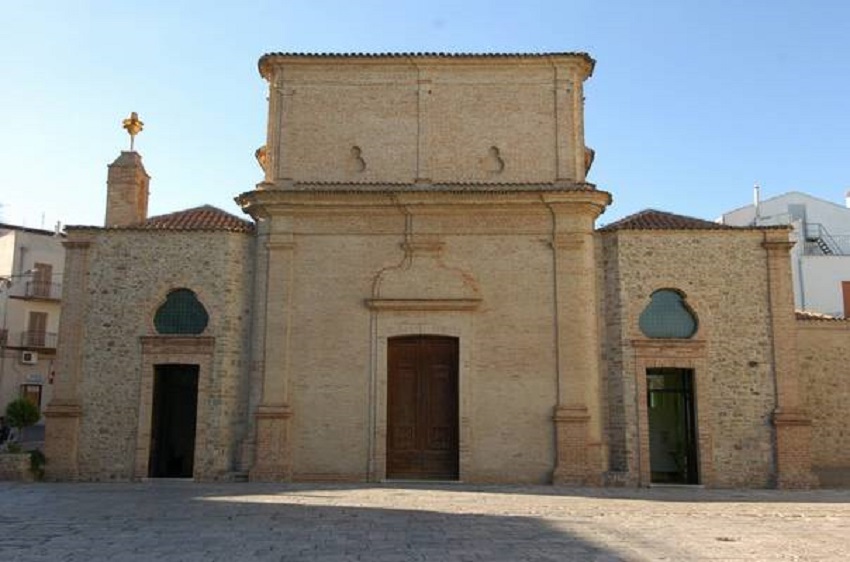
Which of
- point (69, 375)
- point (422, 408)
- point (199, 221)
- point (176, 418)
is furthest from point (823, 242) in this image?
point (69, 375)

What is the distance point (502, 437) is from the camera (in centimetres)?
1675

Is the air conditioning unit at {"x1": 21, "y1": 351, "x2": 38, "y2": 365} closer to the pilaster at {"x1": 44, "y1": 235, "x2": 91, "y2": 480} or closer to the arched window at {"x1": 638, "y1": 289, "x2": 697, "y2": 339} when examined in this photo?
the pilaster at {"x1": 44, "y1": 235, "x2": 91, "y2": 480}

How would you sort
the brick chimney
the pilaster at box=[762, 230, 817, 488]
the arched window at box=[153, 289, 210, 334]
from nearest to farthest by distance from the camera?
the pilaster at box=[762, 230, 817, 488], the arched window at box=[153, 289, 210, 334], the brick chimney

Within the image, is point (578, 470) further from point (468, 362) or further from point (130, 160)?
point (130, 160)

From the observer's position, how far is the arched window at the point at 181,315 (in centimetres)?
1755

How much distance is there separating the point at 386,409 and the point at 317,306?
8.62 ft

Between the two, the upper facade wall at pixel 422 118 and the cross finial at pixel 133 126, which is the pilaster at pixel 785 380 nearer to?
the upper facade wall at pixel 422 118

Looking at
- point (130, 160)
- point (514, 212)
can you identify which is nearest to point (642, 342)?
point (514, 212)

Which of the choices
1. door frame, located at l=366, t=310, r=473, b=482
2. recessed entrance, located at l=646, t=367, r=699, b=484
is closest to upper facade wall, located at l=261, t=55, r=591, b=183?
door frame, located at l=366, t=310, r=473, b=482

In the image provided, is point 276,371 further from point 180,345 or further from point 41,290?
point 41,290

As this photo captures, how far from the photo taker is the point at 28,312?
36938 mm

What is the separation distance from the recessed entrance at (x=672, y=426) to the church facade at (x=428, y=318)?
84 millimetres

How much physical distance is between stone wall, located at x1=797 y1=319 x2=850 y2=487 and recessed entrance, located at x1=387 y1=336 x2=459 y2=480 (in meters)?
8.27

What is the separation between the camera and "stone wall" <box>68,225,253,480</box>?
55.8 ft
